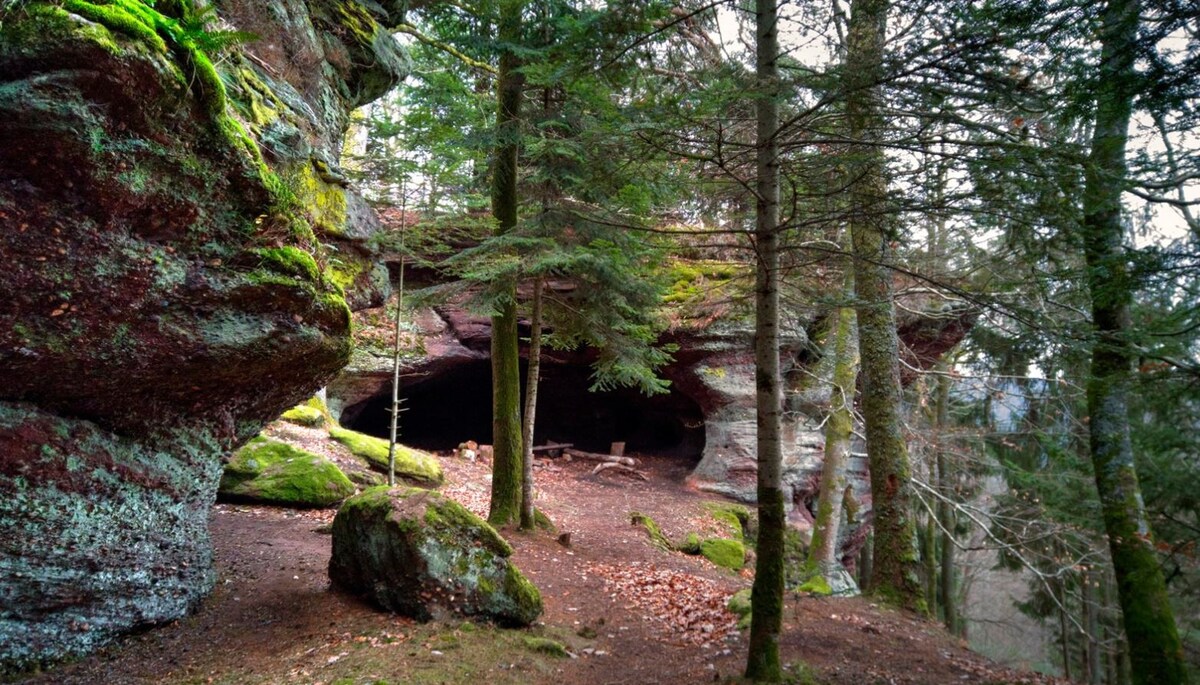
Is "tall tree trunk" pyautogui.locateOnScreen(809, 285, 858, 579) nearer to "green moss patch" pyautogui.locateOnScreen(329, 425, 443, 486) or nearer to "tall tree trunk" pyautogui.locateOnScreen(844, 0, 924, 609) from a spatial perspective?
"tall tree trunk" pyautogui.locateOnScreen(844, 0, 924, 609)

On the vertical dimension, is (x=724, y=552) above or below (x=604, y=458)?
below

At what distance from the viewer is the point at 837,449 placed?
30.3 feet

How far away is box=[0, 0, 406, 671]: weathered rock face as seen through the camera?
344 cm

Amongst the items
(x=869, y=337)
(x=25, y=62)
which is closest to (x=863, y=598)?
(x=869, y=337)

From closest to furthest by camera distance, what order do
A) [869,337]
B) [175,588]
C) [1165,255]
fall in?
[1165,255] → [175,588] → [869,337]

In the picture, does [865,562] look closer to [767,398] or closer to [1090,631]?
[1090,631]

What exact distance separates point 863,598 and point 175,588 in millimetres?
7044

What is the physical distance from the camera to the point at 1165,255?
3.61 meters

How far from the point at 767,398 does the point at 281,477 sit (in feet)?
25.0

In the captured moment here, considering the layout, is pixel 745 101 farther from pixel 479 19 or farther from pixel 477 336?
pixel 477 336

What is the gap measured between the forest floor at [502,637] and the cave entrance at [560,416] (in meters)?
10.4

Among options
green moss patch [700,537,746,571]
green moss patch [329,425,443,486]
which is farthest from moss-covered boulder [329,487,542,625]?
green moss patch [700,537,746,571]

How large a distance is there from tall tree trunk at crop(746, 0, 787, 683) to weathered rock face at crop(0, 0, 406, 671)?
3617mm

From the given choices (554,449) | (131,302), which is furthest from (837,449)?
(554,449)
